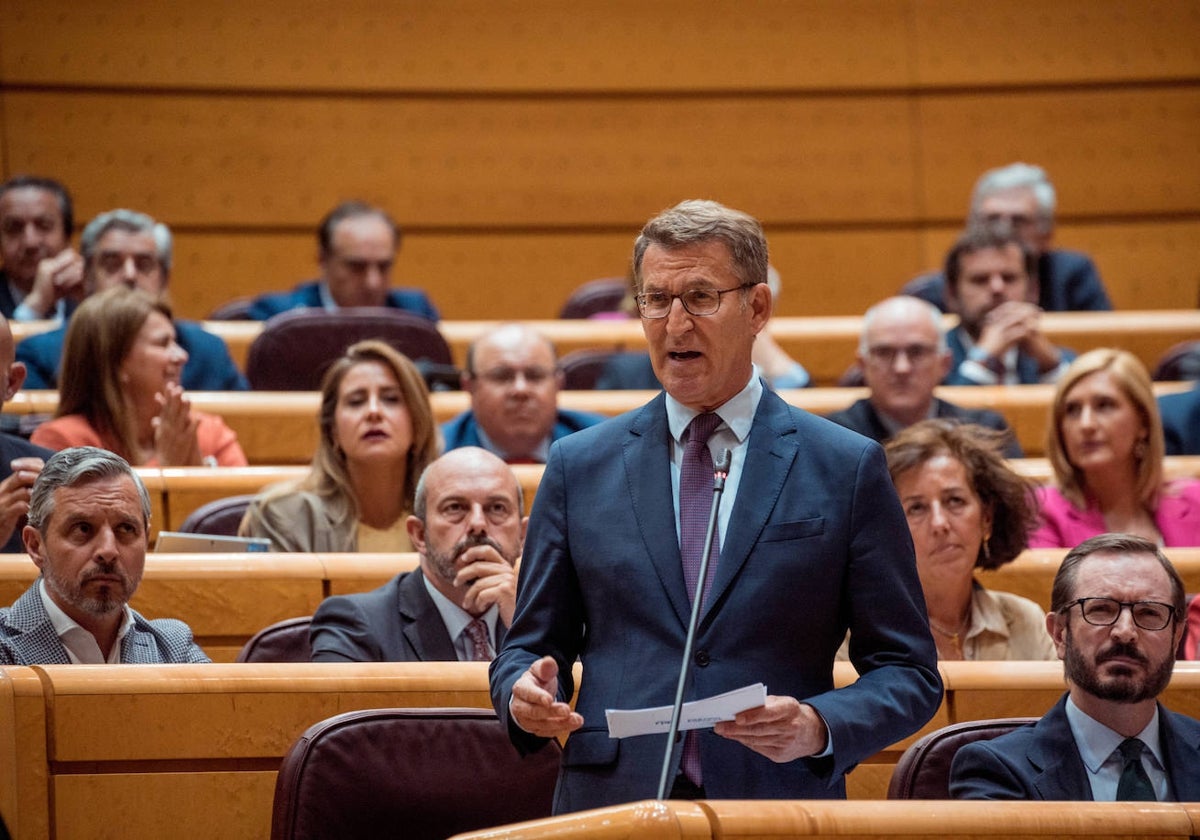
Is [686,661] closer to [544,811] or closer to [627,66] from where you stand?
[544,811]

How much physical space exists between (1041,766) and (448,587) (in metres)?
0.80

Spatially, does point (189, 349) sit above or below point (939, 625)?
above

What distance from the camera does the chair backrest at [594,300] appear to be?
168 inches

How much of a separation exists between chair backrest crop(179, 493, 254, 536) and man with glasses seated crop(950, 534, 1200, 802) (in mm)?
1304

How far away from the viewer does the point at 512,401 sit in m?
2.89

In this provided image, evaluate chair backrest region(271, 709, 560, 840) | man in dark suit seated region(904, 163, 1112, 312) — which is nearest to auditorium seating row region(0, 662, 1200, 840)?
chair backrest region(271, 709, 560, 840)

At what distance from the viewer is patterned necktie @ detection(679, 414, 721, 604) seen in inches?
47.8

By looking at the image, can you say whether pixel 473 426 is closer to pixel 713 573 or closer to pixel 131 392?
pixel 131 392

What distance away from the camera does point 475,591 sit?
1954 mm

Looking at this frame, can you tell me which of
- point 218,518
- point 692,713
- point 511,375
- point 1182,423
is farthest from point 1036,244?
point 692,713

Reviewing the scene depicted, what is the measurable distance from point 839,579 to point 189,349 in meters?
2.35

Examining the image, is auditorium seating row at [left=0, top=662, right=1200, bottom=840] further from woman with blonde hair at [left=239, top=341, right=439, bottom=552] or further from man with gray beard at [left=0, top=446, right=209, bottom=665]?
woman with blonde hair at [left=239, top=341, right=439, bottom=552]

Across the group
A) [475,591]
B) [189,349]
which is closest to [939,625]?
[475,591]

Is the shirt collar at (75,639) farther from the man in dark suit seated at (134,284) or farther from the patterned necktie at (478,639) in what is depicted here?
the man in dark suit seated at (134,284)
